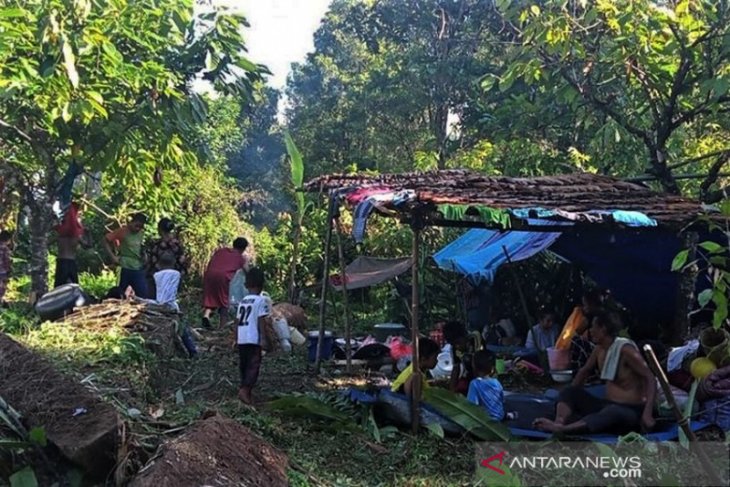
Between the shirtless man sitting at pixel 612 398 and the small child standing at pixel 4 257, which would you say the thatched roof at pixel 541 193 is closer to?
the shirtless man sitting at pixel 612 398

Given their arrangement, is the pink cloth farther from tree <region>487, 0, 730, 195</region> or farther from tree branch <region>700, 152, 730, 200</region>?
tree branch <region>700, 152, 730, 200</region>

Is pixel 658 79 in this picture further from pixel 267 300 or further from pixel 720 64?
pixel 267 300

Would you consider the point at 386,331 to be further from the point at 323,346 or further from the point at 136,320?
the point at 136,320

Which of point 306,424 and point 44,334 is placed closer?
point 306,424

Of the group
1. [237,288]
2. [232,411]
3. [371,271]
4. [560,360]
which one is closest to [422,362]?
[232,411]

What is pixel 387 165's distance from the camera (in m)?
18.6

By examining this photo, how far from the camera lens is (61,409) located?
427 cm

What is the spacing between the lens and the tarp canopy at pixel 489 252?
29.0ft

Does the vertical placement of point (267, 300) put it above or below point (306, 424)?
above

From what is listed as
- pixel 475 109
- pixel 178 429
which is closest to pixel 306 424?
pixel 178 429

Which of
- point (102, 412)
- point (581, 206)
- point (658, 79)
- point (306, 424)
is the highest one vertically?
point (658, 79)

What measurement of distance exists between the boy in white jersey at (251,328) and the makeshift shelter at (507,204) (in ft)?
3.16

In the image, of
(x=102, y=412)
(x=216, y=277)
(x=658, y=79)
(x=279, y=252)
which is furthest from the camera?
(x=279, y=252)

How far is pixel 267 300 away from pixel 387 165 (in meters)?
12.7
